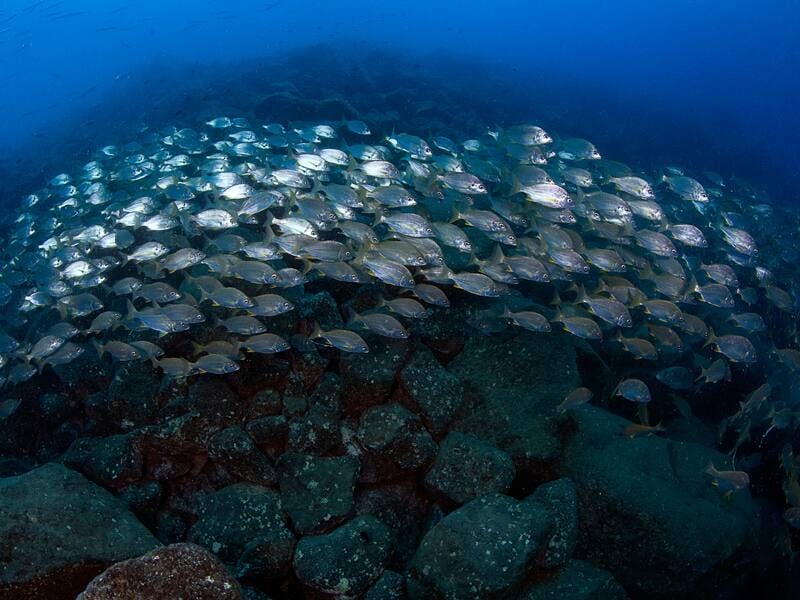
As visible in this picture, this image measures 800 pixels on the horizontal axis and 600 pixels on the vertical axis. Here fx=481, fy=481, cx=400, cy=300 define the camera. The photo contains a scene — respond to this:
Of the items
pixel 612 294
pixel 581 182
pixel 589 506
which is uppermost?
pixel 581 182

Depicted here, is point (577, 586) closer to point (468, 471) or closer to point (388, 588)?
point (468, 471)

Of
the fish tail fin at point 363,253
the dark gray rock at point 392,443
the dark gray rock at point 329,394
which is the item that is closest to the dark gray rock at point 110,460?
the dark gray rock at point 329,394

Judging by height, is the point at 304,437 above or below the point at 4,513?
below

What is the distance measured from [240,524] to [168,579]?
1.81m

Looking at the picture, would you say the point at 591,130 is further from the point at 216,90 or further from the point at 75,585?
the point at 75,585

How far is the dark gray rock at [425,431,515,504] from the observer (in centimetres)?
487

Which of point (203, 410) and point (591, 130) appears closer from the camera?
point (203, 410)

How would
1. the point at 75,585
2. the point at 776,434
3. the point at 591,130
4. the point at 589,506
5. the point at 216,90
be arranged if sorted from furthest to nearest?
the point at 591,130
the point at 216,90
the point at 776,434
the point at 589,506
the point at 75,585

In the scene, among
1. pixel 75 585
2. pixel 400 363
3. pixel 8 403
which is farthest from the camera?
pixel 8 403

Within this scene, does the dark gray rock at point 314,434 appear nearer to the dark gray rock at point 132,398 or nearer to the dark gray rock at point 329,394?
the dark gray rock at point 329,394

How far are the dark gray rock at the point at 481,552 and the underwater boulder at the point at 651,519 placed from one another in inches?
45.1

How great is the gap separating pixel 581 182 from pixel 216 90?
20.7m

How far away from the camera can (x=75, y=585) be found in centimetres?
405

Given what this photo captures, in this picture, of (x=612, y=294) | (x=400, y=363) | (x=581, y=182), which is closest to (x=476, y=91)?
(x=581, y=182)
